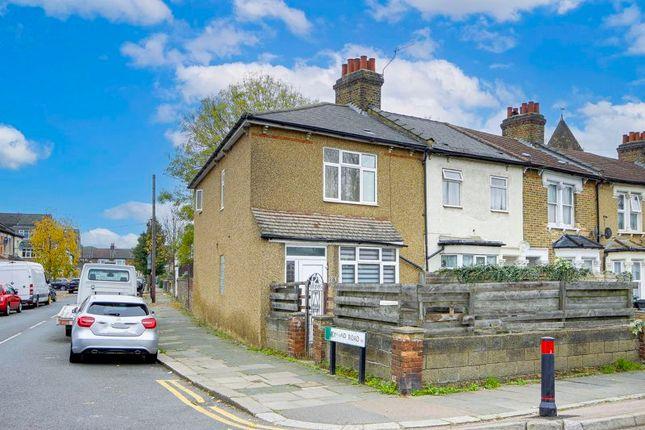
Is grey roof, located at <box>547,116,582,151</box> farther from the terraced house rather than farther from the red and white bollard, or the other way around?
the red and white bollard

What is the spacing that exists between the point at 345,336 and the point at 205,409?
2.98m

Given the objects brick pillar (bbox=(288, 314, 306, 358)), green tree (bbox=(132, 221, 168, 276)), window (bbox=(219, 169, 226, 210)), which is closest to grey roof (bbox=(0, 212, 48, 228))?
green tree (bbox=(132, 221, 168, 276))

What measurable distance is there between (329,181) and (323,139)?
4.07ft

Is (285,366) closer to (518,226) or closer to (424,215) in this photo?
(424,215)

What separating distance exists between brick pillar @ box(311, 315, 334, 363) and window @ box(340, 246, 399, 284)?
14.7ft

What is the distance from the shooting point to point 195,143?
39406mm

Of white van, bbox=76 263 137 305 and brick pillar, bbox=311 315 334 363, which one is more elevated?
white van, bbox=76 263 137 305

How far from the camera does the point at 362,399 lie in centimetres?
923

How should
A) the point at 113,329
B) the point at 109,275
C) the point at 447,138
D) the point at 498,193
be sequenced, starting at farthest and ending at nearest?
the point at 447,138 < the point at 498,193 < the point at 109,275 < the point at 113,329

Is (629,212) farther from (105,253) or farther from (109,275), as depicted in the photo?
(105,253)

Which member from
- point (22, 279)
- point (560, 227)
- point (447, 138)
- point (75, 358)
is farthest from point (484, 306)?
point (22, 279)

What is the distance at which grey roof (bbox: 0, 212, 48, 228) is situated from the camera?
101 metres

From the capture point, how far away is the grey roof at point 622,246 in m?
24.9

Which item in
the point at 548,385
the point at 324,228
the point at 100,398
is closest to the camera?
the point at 548,385
